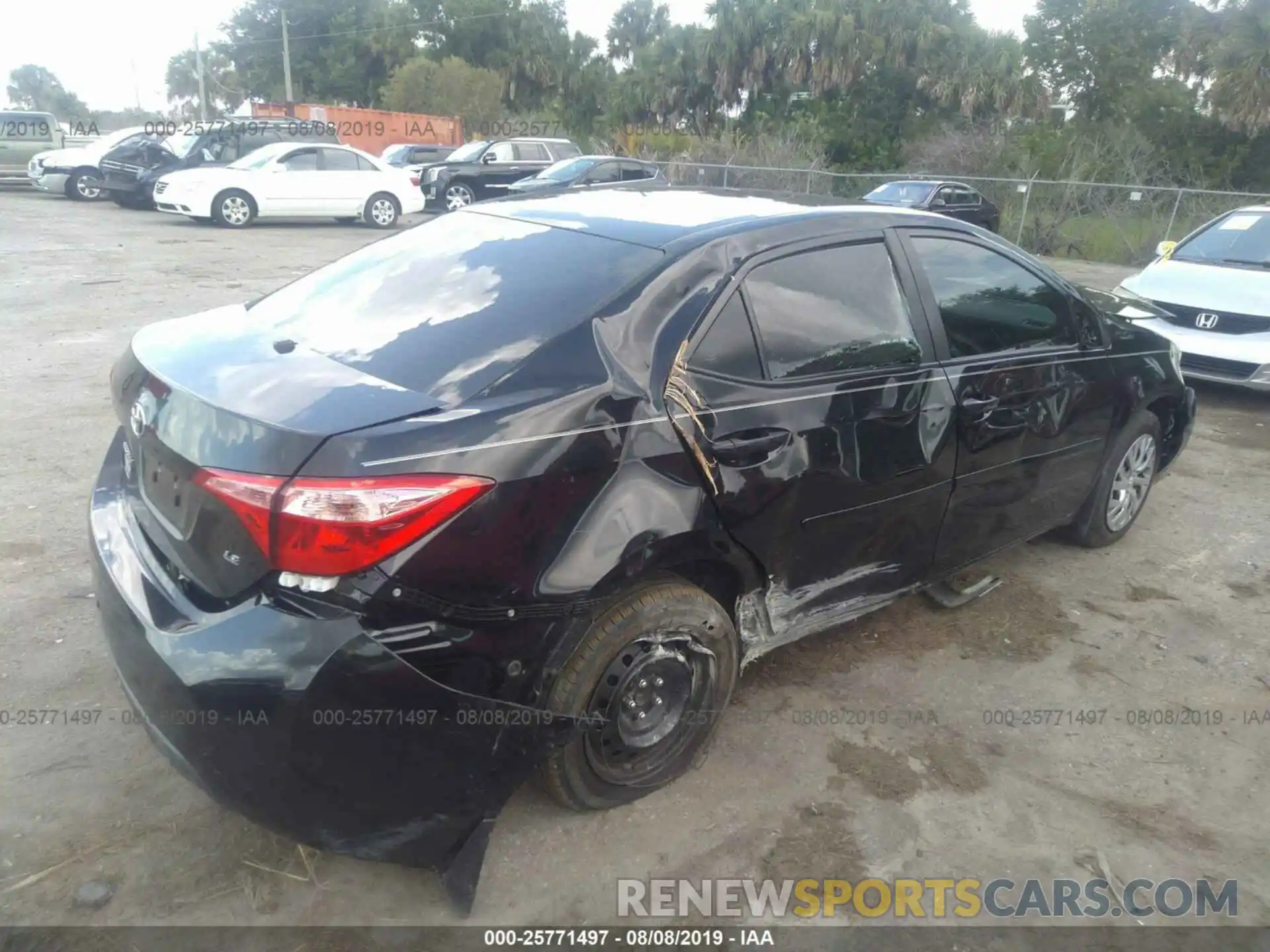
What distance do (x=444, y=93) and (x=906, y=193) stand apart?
29.4 m

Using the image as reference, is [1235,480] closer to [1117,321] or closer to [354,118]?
[1117,321]

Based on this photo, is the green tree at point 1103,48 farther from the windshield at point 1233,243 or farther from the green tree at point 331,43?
the green tree at point 331,43

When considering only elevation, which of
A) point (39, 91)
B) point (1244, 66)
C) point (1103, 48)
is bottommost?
point (39, 91)

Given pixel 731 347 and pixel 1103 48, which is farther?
pixel 1103 48

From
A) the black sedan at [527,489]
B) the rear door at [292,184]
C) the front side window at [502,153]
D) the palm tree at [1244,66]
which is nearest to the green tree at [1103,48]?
the palm tree at [1244,66]

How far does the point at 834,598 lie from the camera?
3311mm

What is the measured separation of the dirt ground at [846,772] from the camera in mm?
2588

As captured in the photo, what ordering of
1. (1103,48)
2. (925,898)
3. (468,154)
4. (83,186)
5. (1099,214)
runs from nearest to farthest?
(925,898) < (1099,214) < (83,186) < (468,154) < (1103,48)

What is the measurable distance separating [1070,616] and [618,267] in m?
2.66

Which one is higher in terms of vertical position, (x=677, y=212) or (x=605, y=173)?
(x=677, y=212)

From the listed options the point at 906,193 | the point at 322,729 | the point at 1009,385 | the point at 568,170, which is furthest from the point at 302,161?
the point at 322,729

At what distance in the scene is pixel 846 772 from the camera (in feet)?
10.2

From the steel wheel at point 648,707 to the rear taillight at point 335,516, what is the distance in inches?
29.7

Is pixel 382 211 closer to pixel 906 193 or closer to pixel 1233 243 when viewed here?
pixel 906 193
